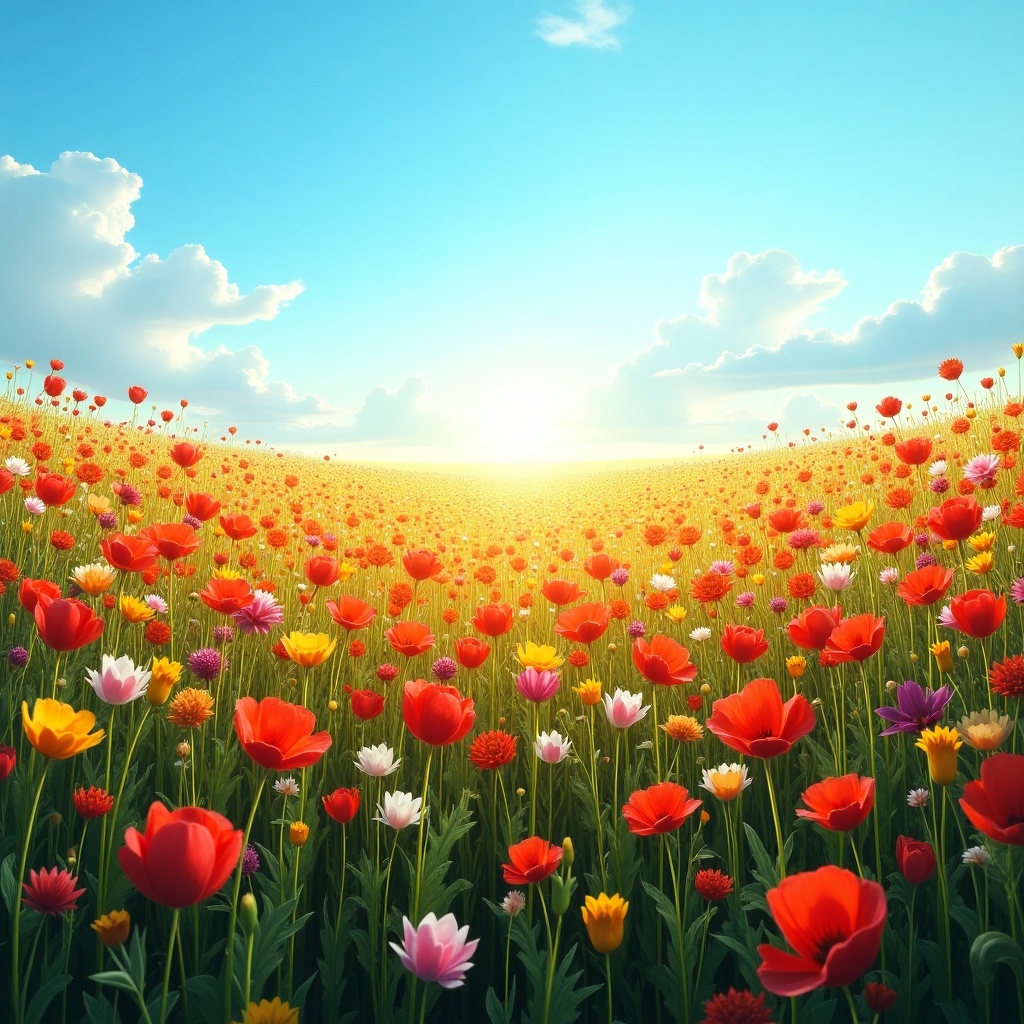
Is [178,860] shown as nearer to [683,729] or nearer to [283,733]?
[283,733]

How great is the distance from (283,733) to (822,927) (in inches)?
36.7

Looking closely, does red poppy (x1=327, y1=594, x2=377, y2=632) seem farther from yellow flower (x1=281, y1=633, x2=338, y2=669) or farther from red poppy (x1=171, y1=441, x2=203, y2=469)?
red poppy (x1=171, y1=441, x2=203, y2=469)

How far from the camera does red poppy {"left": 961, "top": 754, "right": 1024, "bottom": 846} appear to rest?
0.96 m

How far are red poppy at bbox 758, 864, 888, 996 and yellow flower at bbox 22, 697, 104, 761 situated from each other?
1.11 m

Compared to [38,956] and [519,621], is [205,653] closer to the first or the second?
[38,956]

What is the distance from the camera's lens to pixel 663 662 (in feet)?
6.46

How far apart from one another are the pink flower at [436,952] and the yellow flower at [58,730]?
25.5 inches

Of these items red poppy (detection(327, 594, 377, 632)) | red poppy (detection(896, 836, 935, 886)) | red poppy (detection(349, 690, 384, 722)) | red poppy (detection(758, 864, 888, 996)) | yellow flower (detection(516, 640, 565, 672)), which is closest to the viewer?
red poppy (detection(758, 864, 888, 996))

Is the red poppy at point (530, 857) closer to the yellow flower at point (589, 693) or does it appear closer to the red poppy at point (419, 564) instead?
the yellow flower at point (589, 693)

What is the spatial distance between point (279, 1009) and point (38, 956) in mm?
1083

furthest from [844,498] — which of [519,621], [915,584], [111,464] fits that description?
[111,464]

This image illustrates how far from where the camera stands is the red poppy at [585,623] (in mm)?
2365

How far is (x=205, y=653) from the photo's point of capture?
235 centimetres

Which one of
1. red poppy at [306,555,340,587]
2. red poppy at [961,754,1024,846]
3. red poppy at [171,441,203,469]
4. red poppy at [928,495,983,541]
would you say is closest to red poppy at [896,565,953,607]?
red poppy at [928,495,983,541]
